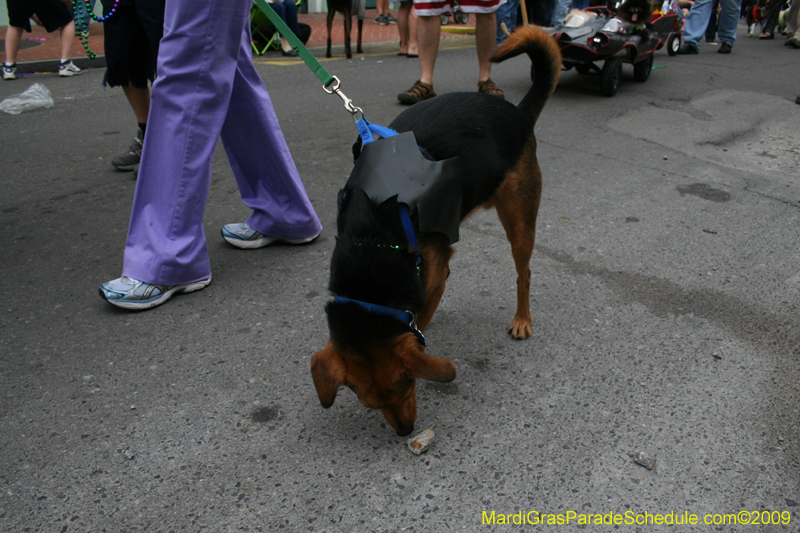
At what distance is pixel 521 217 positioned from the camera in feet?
A: 8.10

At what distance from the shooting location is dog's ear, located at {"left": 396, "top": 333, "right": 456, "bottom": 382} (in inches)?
66.7

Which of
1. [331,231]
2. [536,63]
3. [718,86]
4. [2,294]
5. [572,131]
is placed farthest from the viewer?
[718,86]

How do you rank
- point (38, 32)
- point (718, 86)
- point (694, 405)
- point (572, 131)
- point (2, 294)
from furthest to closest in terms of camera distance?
point (38, 32) → point (718, 86) → point (572, 131) → point (2, 294) → point (694, 405)

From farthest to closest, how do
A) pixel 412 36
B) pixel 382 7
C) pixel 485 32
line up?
pixel 382 7 < pixel 412 36 < pixel 485 32

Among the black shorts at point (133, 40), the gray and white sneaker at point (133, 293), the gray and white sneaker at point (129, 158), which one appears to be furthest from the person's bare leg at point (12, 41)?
the gray and white sneaker at point (133, 293)

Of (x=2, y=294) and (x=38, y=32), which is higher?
(x=38, y=32)

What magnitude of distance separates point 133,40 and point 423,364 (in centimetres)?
314

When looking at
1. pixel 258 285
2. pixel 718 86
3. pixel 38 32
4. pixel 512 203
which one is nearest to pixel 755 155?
pixel 718 86

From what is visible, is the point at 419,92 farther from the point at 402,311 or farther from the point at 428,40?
the point at 402,311

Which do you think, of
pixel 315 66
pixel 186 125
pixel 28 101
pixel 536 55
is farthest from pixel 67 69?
pixel 536 55

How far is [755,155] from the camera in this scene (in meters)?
4.86

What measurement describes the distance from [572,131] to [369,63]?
445 centimetres

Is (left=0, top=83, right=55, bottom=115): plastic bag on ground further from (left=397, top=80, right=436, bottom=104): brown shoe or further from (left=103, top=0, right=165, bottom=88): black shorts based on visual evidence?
(left=397, top=80, right=436, bottom=104): brown shoe

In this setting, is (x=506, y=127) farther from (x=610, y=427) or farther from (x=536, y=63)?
(x=610, y=427)
